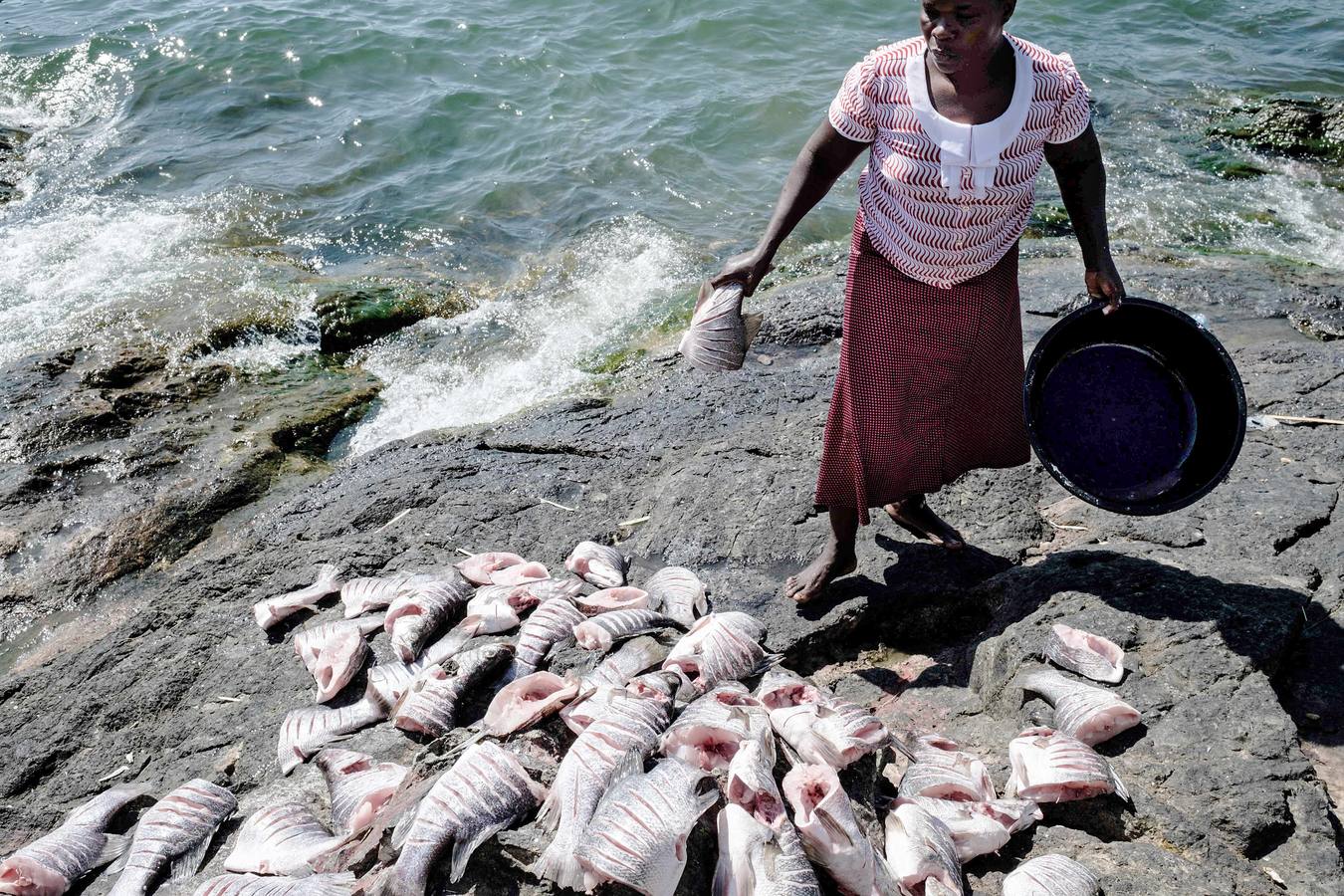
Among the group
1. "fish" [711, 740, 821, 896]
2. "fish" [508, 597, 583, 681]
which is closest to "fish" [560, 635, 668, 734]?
"fish" [508, 597, 583, 681]

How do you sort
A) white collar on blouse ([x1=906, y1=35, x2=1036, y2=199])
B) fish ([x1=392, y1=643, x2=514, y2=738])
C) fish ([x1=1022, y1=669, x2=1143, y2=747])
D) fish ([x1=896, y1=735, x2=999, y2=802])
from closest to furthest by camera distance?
fish ([x1=896, y1=735, x2=999, y2=802])
fish ([x1=1022, y1=669, x2=1143, y2=747])
white collar on blouse ([x1=906, y1=35, x2=1036, y2=199])
fish ([x1=392, y1=643, x2=514, y2=738])

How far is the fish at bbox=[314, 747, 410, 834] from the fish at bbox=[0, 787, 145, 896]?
726 mm

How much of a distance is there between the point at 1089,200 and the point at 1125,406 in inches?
32.0

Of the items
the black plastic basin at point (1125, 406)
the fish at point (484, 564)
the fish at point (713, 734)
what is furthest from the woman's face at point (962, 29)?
the fish at point (484, 564)

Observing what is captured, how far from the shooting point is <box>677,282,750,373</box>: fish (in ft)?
11.6

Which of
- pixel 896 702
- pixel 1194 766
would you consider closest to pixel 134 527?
pixel 896 702

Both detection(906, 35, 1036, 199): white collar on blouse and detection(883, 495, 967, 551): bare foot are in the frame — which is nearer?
detection(906, 35, 1036, 199): white collar on blouse

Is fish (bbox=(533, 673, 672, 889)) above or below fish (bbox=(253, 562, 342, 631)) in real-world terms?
above

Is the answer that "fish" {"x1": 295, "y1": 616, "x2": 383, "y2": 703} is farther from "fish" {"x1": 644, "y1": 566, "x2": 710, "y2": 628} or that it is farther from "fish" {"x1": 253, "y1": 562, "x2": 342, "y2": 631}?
"fish" {"x1": 644, "y1": 566, "x2": 710, "y2": 628}

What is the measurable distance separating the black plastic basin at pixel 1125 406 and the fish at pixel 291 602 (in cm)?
296

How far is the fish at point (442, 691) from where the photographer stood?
3219 mm

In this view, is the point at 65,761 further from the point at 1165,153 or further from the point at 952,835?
the point at 1165,153

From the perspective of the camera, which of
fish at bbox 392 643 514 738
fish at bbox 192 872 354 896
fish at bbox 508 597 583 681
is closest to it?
fish at bbox 192 872 354 896

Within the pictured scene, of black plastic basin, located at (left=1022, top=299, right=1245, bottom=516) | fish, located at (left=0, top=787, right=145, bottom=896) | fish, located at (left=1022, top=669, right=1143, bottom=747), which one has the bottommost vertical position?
fish, located at (left=0, top=787, right=145, bottom=896)
